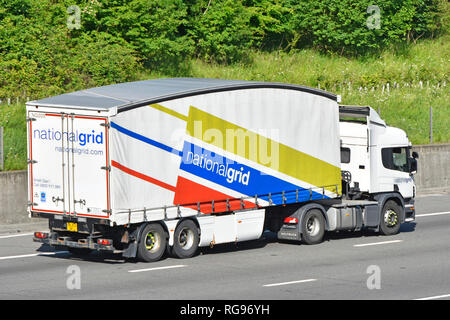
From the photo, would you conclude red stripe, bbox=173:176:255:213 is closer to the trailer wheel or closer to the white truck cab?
the trailer wheel

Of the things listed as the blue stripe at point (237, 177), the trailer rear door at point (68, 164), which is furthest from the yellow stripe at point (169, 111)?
the trailer rear door at point (68, 164)

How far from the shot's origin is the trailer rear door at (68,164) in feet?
65.5

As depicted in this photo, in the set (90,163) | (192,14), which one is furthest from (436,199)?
(90,163)

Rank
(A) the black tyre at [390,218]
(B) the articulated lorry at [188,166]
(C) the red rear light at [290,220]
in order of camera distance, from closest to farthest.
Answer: (B) the articulated lorry at [188,166]
(C) the red rear light at [290,220]
(A) the black tyre at [390,218]

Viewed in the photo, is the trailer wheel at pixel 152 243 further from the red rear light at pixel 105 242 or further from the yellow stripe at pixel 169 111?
the yellow stripe at pixel 169 111

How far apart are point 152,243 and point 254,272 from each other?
2.46 meters

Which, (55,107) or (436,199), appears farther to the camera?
(436,199)

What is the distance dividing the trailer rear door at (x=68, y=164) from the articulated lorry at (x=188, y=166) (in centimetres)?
2

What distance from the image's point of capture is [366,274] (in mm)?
19469

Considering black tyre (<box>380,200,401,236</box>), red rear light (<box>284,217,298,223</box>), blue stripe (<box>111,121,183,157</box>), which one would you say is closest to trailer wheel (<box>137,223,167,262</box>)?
blue stripe (<box>111,121,183,157</box>)

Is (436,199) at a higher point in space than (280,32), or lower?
lower

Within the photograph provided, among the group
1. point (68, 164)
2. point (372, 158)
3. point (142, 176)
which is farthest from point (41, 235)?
point (372, 158)

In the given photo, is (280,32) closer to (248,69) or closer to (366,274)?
(248,69)

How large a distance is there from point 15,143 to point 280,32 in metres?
18.9
